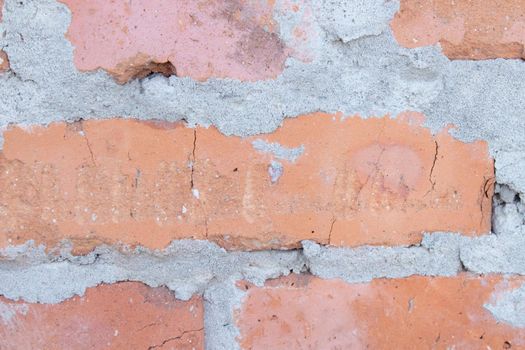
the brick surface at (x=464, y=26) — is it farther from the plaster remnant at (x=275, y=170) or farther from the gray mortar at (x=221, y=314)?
the gray mortar at (x=221, y=314)

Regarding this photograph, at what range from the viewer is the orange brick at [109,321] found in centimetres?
76

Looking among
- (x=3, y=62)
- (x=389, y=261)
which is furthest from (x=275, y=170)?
(x=3, y=62)

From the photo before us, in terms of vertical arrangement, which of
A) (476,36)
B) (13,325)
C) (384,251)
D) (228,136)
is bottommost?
(13,325)

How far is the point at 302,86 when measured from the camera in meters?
0.73

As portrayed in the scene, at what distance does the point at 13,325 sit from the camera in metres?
0.76

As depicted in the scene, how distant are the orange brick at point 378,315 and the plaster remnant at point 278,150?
0.45ft

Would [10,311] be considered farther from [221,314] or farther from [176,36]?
[176,36]

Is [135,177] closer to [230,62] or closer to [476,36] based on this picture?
[230,62]

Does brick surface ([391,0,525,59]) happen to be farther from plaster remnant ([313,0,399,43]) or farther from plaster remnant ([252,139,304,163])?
plaster remnant ([252,139,304,163])

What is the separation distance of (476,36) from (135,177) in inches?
15.1

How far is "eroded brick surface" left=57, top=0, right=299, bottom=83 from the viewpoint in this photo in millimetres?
701

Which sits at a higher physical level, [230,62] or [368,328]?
[230,62]

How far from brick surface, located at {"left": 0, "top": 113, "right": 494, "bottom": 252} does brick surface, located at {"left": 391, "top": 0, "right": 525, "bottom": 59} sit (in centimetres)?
9

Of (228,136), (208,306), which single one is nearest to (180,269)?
(208,306)
